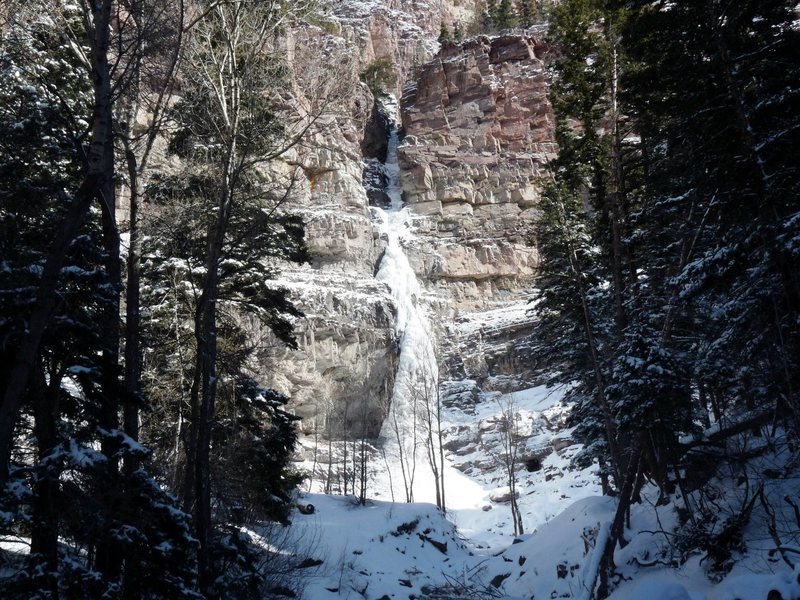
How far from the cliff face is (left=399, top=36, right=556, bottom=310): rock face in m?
0.12

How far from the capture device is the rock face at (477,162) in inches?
2295

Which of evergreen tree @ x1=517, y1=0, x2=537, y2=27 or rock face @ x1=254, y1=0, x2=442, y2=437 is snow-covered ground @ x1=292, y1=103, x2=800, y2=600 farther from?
evergreen tree @ x1=517, y1=0, x2=537, y2=27

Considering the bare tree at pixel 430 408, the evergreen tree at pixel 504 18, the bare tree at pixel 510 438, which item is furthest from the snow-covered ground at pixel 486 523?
the evergreen tree at pixel 504 18

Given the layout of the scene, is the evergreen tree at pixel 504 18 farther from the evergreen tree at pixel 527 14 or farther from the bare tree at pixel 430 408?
the bare tree at pixel 430 408

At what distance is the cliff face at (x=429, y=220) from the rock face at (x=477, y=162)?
115 mm

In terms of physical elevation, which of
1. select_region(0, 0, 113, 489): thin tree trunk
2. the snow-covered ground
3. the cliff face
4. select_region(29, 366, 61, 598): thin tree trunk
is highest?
the cliff face

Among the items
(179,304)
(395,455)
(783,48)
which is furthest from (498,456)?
(783,48)

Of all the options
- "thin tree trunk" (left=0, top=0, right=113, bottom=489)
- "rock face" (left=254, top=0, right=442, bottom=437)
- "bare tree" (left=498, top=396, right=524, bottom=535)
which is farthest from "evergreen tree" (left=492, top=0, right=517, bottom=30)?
"thin tree trunk" (left=0, top=0, right=113, bottom=489)

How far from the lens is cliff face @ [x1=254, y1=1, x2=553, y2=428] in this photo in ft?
146

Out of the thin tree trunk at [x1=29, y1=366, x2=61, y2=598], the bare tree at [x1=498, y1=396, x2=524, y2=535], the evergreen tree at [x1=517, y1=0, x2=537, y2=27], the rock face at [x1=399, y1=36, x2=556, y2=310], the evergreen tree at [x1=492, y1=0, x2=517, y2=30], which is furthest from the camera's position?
the evergreen tree at [x1=517, y1=0, x2=537, y2=27]

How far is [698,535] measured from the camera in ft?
27.4

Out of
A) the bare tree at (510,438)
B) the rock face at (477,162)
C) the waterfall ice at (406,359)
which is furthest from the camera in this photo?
the rock face at (477,162)

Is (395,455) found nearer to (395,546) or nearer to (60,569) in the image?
(395,546)

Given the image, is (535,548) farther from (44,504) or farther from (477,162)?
(477,162)
